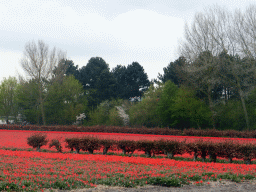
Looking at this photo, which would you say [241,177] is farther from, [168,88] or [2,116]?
[2,116]

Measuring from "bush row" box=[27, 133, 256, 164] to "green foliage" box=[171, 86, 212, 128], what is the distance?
21.0 meters

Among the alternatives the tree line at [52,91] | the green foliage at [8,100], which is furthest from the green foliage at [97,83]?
the green foliage at [8,100]

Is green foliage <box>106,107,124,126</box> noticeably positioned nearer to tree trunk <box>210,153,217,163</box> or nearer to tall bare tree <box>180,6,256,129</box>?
tall bare tree <box>180,6,256,129</box>

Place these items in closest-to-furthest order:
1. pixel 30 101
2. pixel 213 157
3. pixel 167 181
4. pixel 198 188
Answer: pixel 198 188 → pixel 167 181 → pixel 213 157 → pixel 30 101

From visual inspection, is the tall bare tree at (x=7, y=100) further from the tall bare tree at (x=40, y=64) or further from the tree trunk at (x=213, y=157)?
the tree trunk at (x=213, y=157)

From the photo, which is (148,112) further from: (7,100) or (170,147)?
(7,100)

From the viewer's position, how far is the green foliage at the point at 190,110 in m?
35.7

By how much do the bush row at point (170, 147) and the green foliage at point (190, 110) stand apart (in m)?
21.0

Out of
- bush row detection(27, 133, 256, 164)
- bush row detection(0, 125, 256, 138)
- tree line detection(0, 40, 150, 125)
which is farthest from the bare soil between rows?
tree line detection(0, 40, 150, 125)

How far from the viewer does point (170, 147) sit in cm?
1432

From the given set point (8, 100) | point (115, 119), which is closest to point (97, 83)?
point (115, 119)

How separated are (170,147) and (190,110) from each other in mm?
22295

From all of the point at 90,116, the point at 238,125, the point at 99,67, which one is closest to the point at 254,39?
the point at 238,125

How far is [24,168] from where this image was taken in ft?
32.7
